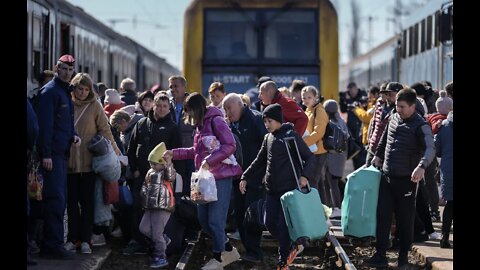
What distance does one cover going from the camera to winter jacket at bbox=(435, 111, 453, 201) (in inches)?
396

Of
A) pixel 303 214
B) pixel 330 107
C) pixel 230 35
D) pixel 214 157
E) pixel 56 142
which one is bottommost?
pixel 303 214

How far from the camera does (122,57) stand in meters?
24.2

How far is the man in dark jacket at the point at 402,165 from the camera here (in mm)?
9102

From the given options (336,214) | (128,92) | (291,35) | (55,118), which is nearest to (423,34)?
(291,35)

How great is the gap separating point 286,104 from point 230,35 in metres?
6.45

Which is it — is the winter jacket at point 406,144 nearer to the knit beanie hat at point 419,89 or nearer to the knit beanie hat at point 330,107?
the knit beanie hat at point 419,89

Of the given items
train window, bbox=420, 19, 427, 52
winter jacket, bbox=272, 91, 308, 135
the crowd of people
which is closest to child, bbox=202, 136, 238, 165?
the crowd of people

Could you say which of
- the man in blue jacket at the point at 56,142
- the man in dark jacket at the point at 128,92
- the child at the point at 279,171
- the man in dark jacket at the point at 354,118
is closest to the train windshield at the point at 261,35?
the man in dark jacket at the point at 354,118

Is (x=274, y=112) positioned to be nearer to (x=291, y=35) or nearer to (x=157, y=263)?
(x=157, y=263)

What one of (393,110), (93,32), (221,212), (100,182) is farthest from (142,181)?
(93,32)

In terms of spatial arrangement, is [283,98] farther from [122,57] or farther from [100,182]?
[122,57]

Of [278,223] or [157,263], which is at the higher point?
[278,223]

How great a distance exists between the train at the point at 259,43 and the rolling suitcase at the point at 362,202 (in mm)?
6844

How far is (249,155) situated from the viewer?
33.6 feet
